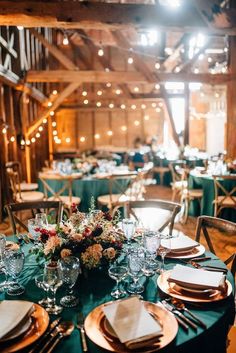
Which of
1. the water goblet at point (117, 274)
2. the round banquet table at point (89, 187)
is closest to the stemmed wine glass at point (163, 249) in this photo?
the water goblet at point (117, 274)

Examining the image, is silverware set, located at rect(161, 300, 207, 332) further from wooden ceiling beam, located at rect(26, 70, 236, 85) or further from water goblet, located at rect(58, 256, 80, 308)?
wooden ceiling beam, located at rect(26, 70, 236, 85)

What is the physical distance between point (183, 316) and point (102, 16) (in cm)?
380

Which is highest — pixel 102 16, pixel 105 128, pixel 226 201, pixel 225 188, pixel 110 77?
pixel 102 16

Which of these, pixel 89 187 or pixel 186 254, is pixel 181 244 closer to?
pixel 186 254

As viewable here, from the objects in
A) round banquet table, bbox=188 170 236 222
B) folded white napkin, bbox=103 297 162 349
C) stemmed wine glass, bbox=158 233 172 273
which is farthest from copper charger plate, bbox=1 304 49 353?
round banquet table, bbox=188 170 236 222

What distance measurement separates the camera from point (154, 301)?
1.68 metres

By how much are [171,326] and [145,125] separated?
14.2 meters

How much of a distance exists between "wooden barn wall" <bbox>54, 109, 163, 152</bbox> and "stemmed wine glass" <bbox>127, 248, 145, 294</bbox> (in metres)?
13.2

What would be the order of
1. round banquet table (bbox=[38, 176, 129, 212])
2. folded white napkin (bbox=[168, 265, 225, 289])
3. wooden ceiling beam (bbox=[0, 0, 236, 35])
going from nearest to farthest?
folded white napkin (bbox=[168, 265, 225, 289]) → wooden ceiling beam (bbox=[0, 0, 236, 35]) → round banquet table (bbox=[38, 176, 129, 212])

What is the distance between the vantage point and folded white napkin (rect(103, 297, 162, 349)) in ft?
4.30

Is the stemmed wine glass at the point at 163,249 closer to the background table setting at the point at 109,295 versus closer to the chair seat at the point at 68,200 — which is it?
the background table setting at the point at 109,295

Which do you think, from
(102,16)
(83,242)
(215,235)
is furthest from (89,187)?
(83,242)

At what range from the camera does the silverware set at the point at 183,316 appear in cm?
145

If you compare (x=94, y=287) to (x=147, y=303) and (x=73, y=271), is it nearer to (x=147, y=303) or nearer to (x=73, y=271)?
(x=73, y=271)
